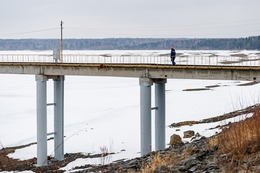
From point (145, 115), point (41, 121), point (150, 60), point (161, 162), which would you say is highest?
point (150, 60)

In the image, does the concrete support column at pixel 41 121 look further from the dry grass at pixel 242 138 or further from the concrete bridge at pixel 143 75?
the dry grass at pixel 242 138

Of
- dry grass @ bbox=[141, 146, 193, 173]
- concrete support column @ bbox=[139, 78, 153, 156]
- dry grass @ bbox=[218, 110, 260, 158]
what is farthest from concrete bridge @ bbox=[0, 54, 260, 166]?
dry grass @ bbox=[218, 110, 260, 158]

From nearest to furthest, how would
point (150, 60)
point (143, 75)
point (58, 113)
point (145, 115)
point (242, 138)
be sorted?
point (242, 138) → point (145, 115) → point (143, 75) → point (150, 60) → point (58, 113)

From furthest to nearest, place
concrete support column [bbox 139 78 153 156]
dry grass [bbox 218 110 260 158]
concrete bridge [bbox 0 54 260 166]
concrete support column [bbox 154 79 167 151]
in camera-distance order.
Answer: concrete support column [bbox 154 79 167 151] → concrete support column [bbox 139 78 153 156] → concrete bridge [bbox 0 54 260 166] → dry grass [bbox 218 110 260 158]

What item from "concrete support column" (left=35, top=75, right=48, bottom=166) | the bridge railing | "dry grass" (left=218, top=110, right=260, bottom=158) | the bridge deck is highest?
the bridge railing

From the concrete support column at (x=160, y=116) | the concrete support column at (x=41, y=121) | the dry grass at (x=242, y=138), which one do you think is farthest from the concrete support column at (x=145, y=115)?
the dry grass at (x=242, y=138)

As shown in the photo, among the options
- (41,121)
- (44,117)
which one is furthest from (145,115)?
(41,121)

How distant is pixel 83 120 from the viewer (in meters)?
41.9

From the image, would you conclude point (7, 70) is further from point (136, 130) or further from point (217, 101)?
point (217, 101)

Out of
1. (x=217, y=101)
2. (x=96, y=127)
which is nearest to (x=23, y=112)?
(x=96, y=127)

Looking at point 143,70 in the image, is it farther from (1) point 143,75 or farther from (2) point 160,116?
(2) point 160,116

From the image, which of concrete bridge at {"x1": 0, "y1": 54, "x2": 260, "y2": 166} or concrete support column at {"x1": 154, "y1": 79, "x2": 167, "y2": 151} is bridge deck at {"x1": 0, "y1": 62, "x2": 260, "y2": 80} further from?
concrete support column at {"x1": 154, "y1": 79, "x2": 167, "y2": 151}

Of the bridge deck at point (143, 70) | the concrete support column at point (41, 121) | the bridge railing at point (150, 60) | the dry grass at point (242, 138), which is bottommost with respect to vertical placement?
the concrete support column at point (41, 121)

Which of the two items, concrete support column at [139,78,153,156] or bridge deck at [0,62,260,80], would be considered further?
concrete support column at [139,78,153,156]
